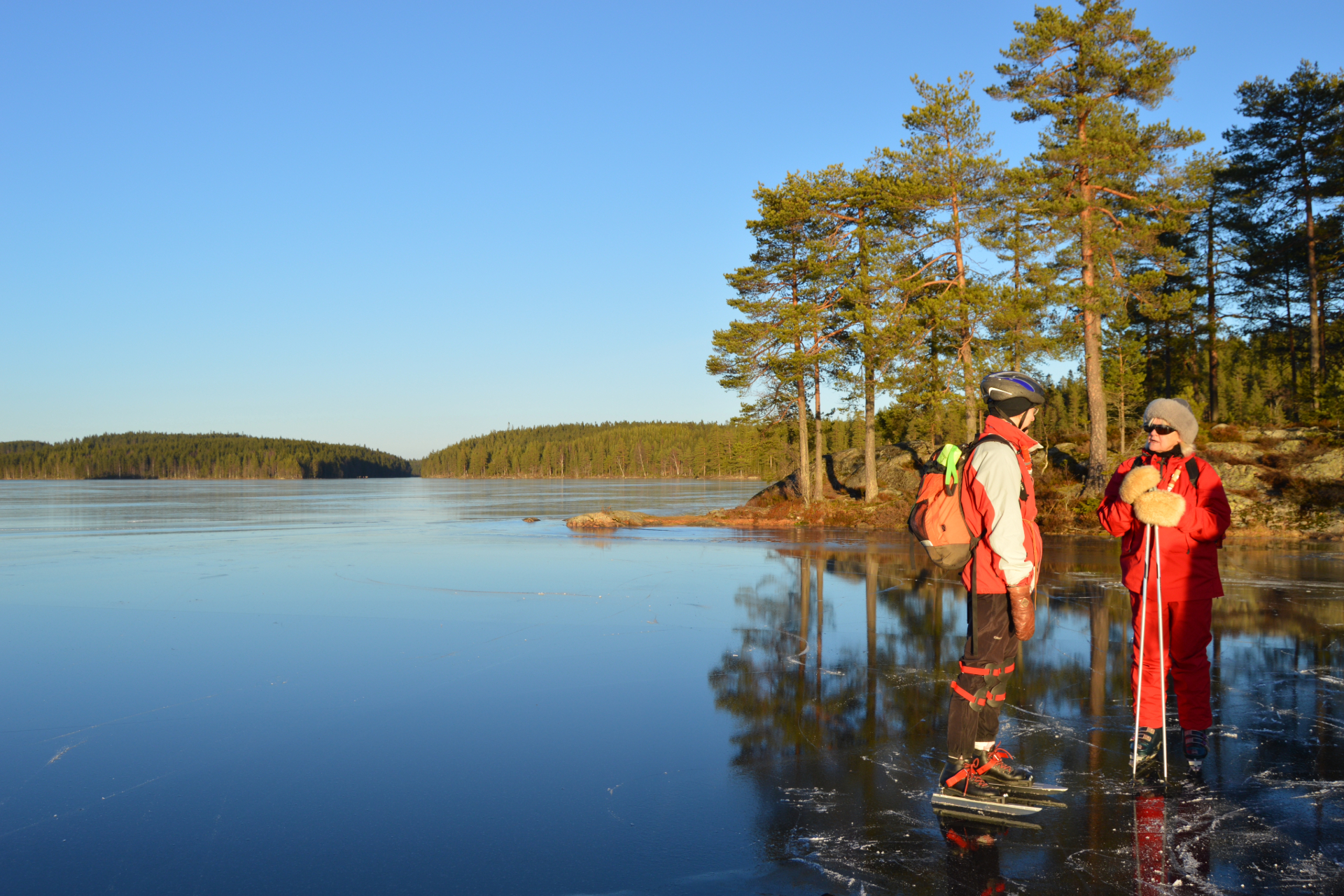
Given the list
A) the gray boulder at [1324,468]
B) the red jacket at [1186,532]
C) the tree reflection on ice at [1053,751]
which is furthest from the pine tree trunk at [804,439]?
the red jacket at [1186,532]

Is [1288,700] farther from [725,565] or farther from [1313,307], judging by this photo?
[1313,307]

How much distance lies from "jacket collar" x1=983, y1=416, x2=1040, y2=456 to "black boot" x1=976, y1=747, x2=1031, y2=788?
162 centimetres

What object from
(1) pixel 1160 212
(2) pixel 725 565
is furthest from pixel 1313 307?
(2) pixel 725 565

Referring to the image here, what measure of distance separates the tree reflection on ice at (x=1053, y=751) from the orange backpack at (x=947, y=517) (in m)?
1.30

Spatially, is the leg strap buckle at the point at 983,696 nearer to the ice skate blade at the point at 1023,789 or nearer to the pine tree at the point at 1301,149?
the ice skate blade at the point at 1023,789

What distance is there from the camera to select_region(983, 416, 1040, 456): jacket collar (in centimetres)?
447

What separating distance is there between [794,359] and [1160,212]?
36.4 feet

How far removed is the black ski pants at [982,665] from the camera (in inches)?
174

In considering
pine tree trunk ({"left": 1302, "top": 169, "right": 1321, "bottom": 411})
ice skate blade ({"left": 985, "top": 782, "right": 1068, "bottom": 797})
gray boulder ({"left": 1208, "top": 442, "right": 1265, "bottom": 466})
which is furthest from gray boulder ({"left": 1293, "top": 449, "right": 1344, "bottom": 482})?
ice skate blade ({"left": 985, "top": 782, "right": 1068, "bottom": 797})

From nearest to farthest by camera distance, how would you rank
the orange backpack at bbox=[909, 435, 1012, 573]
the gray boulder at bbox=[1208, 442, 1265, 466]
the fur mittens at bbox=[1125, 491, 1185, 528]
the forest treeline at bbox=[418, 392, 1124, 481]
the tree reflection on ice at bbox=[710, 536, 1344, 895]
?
the tree reflection on ice at bbox=[710, 536, 1344, 895], the orange backpack at bbox=[909, 435, 1012, 573], the fur mittens at bbox=[1125, 491, 1185, 528], the gray boulder at bbox=[1208, 442, 1265, 466], the forest treeline at bbox=[418, 392, 1124, 481]

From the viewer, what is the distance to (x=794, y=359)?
28125 mm

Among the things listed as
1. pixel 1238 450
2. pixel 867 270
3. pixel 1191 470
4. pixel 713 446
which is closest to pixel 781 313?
pixel 867 270

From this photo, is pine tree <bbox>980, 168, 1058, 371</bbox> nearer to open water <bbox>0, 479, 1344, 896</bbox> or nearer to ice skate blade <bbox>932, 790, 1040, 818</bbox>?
open water <bbox>0, 479, 1344, 896</bbox>

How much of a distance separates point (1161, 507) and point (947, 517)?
1.39 metres
